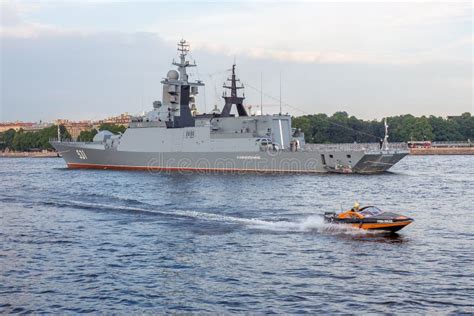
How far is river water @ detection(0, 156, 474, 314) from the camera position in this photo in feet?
56.1

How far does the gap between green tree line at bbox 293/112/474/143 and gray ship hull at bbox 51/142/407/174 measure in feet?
258

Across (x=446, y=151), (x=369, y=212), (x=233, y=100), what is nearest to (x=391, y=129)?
(x=446, y=151)

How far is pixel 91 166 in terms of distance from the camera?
8100 centimetres

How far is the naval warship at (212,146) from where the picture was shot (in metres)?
62.8

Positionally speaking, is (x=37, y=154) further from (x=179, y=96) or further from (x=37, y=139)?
(x=179, y=96)

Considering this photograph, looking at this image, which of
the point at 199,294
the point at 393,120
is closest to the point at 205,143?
the point at 199,294

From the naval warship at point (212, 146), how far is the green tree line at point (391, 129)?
245 ft

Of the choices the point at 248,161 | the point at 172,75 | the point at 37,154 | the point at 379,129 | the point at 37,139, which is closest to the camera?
the point at 248,161

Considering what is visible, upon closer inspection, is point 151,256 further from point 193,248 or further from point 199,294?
point 199,294

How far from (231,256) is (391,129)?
14906 centimetres

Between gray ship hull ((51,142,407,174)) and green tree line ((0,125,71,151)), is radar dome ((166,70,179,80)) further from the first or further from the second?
green tree line ((0,125,71,151))

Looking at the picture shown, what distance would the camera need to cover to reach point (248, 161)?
65.4 m

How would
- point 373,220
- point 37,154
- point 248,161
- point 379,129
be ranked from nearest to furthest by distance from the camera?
point 373,220
point 248,161
point 379,129
point 37,154

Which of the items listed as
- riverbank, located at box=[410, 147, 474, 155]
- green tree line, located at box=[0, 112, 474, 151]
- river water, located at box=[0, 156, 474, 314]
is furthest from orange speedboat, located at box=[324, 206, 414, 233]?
riverbank, located at box=[410, 147, 474, 155]
